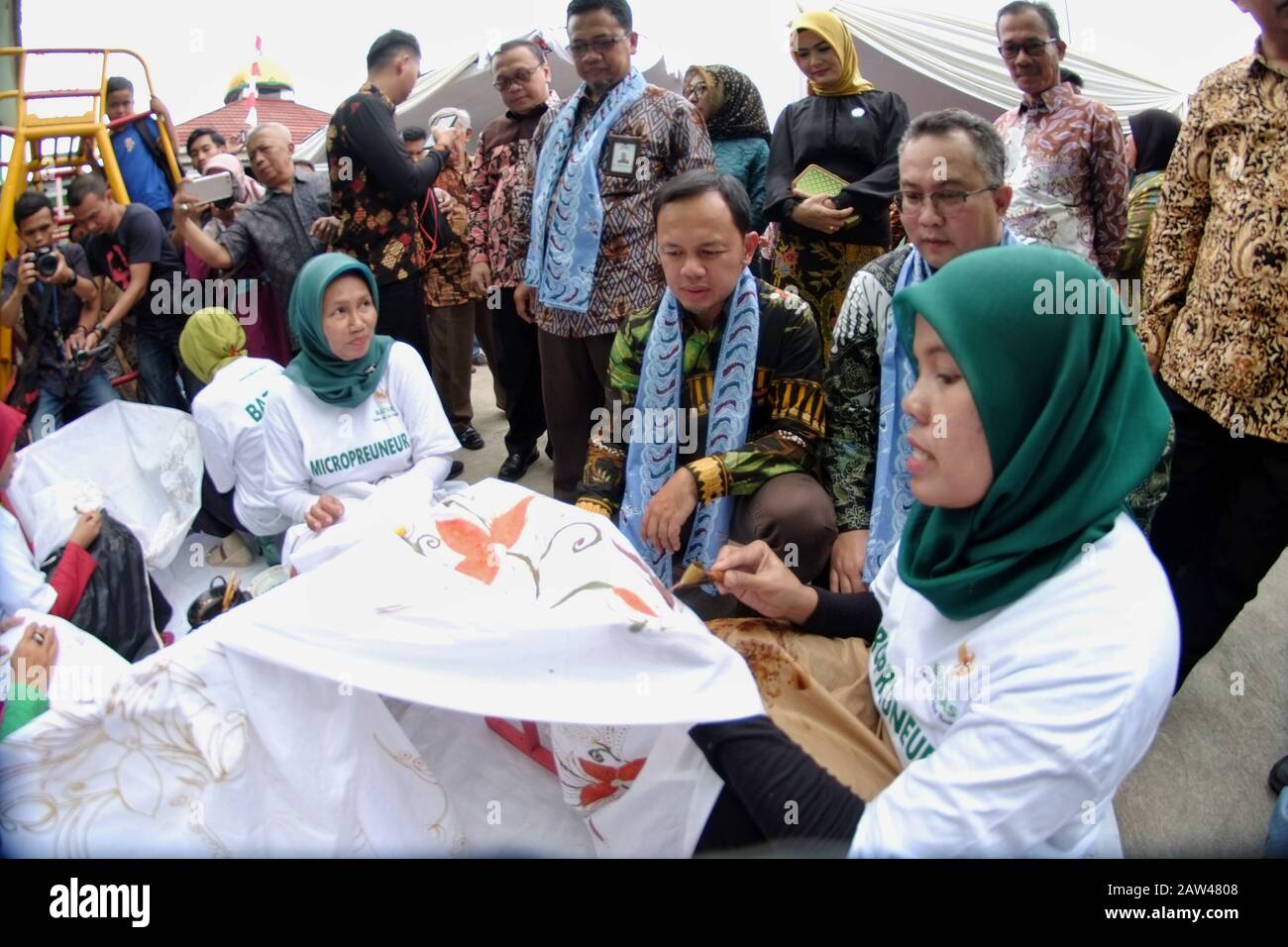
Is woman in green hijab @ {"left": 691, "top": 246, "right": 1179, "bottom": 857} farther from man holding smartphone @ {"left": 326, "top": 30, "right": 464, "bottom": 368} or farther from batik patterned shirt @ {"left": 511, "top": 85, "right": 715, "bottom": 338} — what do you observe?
man holding smartphone @ {"left": 326, "top": 30, "right": 464, "bottom": 368}

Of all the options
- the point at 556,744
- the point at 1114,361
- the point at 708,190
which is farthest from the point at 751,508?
the point at 1114,361

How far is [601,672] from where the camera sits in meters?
1.24

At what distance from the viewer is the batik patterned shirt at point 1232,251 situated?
75.0 inches

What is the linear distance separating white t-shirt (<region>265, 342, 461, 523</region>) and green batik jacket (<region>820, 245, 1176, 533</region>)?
1.25 metres

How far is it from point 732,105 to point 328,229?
6.22 feet

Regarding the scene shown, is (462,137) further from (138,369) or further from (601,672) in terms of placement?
(601,672)

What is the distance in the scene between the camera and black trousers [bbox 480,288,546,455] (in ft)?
13.6

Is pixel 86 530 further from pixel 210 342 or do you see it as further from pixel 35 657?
pixel 210 342

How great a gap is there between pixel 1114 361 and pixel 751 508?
3.72ft

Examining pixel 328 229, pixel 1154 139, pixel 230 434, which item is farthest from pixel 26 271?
pixel 1154 139

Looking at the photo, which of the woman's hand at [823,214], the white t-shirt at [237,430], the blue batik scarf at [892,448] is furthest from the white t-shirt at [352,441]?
the woman's hand at [823,214]

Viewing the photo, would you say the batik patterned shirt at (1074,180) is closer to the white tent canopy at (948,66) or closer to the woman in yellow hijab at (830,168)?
the woman in yellow hijab at (830,168)

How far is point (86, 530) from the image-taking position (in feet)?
7.95

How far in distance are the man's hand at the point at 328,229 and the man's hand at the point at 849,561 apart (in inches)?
103
